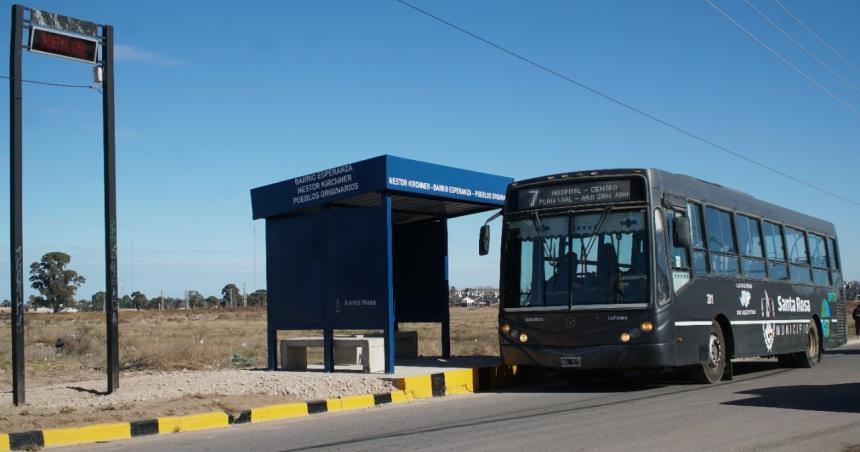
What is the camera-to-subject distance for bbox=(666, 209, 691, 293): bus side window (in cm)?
1303

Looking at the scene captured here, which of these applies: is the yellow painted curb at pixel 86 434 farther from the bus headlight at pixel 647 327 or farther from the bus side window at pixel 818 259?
the bus side window at pixel 818 259

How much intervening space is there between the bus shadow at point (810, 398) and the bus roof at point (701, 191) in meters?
3.34

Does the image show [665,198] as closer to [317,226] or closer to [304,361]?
[317,226]

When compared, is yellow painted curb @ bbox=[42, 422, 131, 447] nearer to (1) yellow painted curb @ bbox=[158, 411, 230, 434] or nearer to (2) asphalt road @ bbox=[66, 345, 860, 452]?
(2) asphalt road @ bbox=[66, 345, 860, 452]

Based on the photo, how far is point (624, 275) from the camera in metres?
12.8

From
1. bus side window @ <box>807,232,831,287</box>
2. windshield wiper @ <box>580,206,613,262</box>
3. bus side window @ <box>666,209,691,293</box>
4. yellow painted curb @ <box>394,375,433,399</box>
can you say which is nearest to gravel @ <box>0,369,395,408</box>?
yellow painted curb @ <box>394,375,433,399</box>

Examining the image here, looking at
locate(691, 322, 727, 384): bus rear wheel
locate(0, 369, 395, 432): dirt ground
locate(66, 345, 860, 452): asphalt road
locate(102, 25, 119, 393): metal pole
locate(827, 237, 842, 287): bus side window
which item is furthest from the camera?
locate(827, 237, 842, 287): bus side window

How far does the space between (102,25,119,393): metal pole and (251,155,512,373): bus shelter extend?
393cm

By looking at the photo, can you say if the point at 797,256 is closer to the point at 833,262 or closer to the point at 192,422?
the point at 833,262

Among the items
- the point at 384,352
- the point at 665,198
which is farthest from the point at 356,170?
the point at 665,198

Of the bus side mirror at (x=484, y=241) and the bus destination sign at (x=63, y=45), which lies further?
the bus side mirror at (x=484, y=241)

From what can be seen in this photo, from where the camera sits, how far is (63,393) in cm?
1317

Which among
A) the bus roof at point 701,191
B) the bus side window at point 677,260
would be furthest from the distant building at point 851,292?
the bus side window at point 677,260

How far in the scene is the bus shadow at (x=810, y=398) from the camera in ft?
→ 35.7
